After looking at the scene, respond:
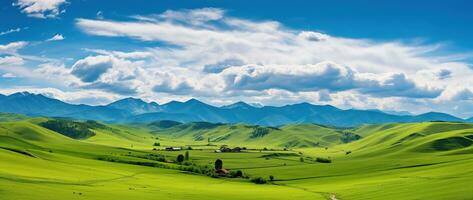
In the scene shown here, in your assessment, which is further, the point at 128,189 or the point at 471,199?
the point at 128,189

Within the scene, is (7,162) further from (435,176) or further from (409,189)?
(435,176)

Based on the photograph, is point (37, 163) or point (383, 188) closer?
point (383, 188)

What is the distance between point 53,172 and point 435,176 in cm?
8814

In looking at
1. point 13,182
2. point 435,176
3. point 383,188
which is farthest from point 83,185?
point 435,176

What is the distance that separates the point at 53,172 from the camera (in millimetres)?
110562

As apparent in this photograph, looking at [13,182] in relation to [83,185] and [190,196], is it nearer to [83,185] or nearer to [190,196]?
[83,185]

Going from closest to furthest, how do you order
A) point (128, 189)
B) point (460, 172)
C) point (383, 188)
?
point (128, 189) < point (383, 188) < point (460, 172)

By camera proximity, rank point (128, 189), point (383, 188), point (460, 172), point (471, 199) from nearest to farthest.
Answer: point (471, 199), point (128, 189), point (383, 188), point (460, 172)

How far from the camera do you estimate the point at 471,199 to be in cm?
7675

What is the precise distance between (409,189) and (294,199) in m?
Result: 22.7

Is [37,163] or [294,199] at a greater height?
[37,163]

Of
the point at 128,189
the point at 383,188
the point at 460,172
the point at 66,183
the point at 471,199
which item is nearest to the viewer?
the point at 471,199

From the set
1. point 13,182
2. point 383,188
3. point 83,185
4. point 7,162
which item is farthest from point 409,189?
point 7,162

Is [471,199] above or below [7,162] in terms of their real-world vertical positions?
below
